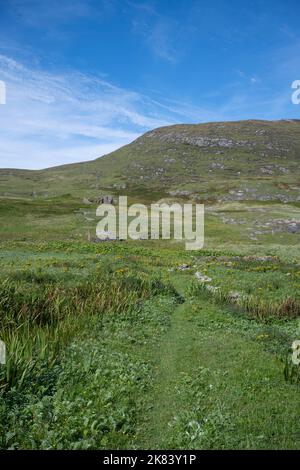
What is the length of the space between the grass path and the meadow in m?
0.03

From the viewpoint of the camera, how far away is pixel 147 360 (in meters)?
13.4

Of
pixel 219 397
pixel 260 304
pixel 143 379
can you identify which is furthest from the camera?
pixel 260 304

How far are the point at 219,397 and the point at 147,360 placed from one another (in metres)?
3.43

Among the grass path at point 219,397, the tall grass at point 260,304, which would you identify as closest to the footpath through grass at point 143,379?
the grass path at point 219,397

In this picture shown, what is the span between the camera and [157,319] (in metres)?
18.3

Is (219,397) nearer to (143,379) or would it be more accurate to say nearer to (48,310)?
(143,379)

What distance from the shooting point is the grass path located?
9016 mm

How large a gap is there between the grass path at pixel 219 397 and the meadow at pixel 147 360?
3 cm

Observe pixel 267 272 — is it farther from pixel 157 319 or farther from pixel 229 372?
pixel 229 372

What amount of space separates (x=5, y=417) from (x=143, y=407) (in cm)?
359

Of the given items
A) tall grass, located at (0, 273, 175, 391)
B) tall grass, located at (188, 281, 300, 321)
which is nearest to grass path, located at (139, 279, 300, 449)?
tall grass, located at (0, 273, 175, 391)

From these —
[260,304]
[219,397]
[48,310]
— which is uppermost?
[48,310]

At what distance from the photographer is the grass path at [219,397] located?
9.02 metres

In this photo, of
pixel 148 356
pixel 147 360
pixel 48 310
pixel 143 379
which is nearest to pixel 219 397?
pixel 143 379
